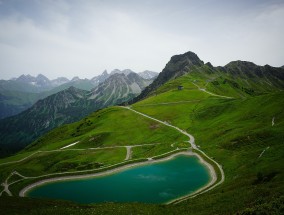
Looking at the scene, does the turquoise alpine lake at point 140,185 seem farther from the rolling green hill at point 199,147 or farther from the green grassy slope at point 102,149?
the green grassy slope at point 102,149

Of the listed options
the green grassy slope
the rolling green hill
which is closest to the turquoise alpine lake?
the rolling green hill

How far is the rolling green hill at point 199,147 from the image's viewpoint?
129 ft

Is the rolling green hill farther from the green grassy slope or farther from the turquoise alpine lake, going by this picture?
the turquoise alpine lake

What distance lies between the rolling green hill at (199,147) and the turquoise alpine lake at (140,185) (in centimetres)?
731

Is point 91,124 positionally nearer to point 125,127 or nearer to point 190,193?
point 125,127

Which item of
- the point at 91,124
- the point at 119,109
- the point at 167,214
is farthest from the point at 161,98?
the point at 167,214

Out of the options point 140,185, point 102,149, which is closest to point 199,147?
point 140,185

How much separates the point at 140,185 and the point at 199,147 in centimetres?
3586

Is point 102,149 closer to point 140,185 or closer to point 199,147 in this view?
point 199,147

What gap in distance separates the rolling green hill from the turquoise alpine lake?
24.0 ft

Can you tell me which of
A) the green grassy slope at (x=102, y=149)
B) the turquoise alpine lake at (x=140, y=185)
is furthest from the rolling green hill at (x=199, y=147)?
the turquoise alpine lake at (x=140, y=185)

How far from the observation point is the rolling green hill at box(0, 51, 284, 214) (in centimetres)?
3944

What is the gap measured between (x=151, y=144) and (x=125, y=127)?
35804mm

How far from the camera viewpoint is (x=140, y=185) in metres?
67.8
